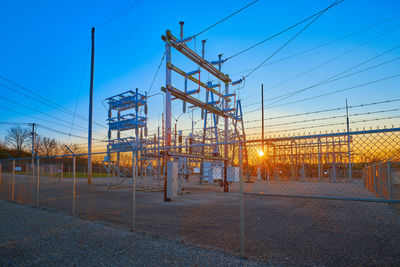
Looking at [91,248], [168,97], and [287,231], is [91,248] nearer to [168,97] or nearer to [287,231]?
[287,231]

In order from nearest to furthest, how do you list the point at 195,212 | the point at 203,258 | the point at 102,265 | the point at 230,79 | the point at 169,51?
the point at 102,265
the point at 203,258
the point at 195,212
the point at 169,51
the point at 230,79

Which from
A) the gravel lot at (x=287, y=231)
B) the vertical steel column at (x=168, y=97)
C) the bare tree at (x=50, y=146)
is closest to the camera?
the gravel lot at (x=287, y=231)

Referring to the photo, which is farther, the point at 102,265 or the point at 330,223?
the point at 330,223

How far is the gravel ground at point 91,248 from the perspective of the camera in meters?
4.23

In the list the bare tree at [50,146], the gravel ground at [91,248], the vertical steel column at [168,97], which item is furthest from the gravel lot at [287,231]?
the bare tree at [50,146]

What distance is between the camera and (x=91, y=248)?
4945mm

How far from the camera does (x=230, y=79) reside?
67.4 ft

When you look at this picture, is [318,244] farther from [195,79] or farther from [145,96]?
[145,96]

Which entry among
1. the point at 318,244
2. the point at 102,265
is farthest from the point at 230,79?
the point at 102,265

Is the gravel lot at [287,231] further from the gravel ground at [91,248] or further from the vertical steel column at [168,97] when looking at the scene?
the vertical steel column at [168,97]

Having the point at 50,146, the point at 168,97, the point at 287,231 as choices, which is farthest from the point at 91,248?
the point at 50,146

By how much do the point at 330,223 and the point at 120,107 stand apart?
1668 cm

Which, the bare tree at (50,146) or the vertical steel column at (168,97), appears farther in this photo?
the bare tree at (50,146)

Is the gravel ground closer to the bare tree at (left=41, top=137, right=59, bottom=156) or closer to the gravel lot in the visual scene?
the gravel lot
